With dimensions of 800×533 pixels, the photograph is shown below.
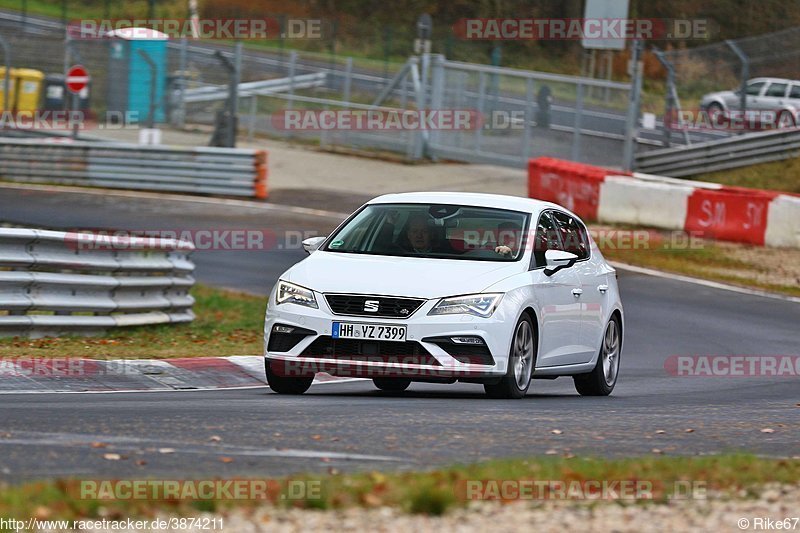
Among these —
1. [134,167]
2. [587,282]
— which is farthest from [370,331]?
[134,167]

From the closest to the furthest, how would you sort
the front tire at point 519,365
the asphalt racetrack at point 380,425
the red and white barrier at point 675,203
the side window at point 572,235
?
the asphalt racetrack at point 380,425 → the front tire at point 519,365 → the side window at point 572,235 → the red and white barrier at point 675,203

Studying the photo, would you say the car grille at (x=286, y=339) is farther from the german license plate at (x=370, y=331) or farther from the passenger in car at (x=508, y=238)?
the passenger in car at (x=508, y=238)

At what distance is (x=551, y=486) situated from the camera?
255 inches

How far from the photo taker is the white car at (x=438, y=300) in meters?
10.0

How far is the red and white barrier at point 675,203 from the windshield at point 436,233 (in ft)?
45.8

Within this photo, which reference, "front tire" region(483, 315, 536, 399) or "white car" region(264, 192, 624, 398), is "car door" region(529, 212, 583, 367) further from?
"front tire" region(483, 315, 536, 399)

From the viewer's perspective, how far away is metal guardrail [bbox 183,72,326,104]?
40000 millimetres

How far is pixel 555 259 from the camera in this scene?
10.9m

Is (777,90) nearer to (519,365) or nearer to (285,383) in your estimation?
(519,365)

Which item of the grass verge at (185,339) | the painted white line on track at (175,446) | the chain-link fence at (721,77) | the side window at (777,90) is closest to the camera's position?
the painted white line on track at (175,446)

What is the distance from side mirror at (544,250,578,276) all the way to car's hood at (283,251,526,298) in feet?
0.83

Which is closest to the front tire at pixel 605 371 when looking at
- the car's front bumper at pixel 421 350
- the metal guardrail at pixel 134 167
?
the car's front bumper at pixel 421 350

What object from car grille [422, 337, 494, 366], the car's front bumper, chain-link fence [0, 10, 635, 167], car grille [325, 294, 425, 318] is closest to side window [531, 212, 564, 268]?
the car's front bumper

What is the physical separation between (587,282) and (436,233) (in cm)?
154
